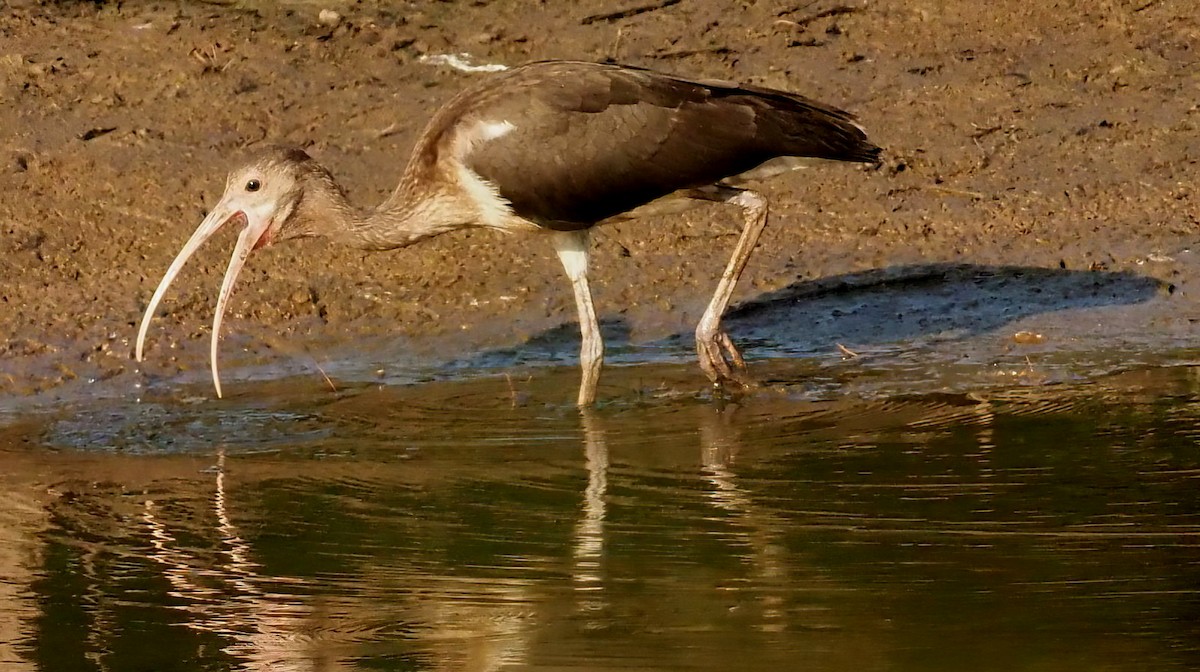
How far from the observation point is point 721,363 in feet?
27.6

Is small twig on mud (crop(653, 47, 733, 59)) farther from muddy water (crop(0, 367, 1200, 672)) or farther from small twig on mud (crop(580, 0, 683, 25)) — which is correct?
muddy water (crop(0, 367, 1200, 672))

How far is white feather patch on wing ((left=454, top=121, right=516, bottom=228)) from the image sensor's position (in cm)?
823

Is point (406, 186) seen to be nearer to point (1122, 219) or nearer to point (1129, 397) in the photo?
point (1129, 397)

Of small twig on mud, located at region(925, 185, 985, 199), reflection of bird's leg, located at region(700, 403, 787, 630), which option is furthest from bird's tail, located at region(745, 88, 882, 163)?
small twig on mud, located at region(925, 185, 985, 199)

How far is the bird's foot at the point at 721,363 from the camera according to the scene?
27.6ft

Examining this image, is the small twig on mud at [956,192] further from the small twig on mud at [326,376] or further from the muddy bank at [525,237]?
the small twig on mud at [326,376]

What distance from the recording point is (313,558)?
6004mm

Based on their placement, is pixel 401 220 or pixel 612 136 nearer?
pixel 612 136

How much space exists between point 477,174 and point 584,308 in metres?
0.77

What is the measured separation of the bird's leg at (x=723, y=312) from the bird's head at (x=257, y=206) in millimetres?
1672

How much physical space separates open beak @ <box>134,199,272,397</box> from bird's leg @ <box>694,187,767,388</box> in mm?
1867

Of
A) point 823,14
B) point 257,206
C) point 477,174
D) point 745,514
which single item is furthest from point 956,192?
point 745,514

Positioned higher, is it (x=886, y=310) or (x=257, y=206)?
(x=257, y=206)

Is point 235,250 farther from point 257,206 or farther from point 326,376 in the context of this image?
point 326,376
